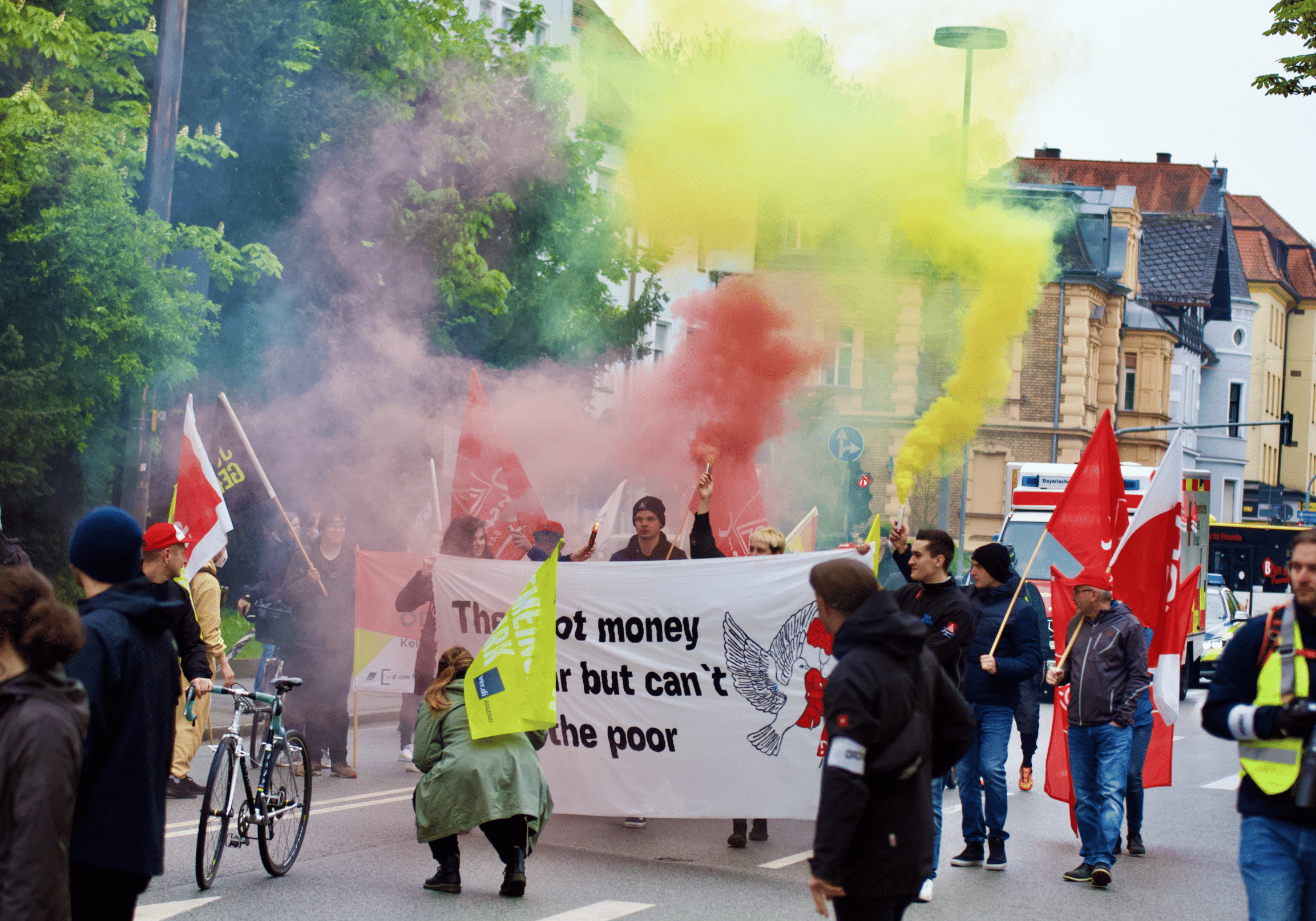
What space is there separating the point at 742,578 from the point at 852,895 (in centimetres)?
423

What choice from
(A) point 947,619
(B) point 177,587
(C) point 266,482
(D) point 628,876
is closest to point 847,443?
(C) point 266,482

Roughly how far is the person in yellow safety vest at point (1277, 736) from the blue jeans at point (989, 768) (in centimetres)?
355

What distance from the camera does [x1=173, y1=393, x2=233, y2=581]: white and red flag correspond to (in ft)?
31.8

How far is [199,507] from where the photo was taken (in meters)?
9.79

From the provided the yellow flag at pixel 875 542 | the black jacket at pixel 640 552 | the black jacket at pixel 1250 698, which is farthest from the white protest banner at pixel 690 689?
the black jacket at pixel 1250 698

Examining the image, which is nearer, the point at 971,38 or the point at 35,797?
the point at 35,797

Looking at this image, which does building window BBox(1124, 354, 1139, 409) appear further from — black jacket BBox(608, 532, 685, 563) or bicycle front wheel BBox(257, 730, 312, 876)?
bicycle front wheel BBox(257, 730, 312, 876)

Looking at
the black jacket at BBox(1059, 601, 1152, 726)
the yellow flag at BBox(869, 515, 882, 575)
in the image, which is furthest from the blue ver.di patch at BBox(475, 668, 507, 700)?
the black jacket at BBox(1059, 601, 1152, 726)

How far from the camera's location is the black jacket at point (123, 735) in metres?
3.82

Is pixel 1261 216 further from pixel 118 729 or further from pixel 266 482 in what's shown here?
pixel 118 729

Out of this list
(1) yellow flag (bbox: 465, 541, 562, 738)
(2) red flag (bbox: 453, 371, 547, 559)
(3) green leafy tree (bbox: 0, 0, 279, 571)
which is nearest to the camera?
(1) yellow flag (bbox: 465, 541, 562, 738)

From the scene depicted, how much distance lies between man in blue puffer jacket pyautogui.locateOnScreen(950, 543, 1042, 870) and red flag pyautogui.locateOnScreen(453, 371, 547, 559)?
4098mm

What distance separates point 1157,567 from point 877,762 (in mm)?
5325

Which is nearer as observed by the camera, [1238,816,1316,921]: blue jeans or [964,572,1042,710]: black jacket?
[1238,816,1316,921]: blue jeans
